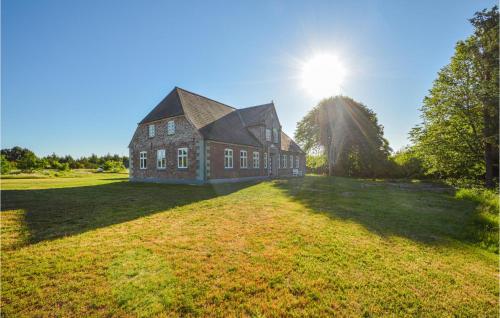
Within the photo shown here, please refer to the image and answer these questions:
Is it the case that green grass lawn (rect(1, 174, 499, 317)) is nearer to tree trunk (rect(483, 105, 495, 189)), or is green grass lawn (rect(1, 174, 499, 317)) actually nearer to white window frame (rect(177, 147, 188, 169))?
white window frame (rect(177, 147, 188, 169))

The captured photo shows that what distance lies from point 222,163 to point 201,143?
2.81 m

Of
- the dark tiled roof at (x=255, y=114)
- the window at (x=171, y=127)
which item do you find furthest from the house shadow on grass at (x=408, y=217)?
the dark tiled roof at (x=255, y=114)

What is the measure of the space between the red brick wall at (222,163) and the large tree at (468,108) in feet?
50.4

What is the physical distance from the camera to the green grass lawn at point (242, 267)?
266 cm

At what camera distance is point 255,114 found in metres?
26.2

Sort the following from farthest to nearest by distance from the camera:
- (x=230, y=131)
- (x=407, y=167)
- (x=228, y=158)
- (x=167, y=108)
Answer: (x=407, y=167) < (x=230, y=131) < (x=167, y=108) < (x=228, y=158)

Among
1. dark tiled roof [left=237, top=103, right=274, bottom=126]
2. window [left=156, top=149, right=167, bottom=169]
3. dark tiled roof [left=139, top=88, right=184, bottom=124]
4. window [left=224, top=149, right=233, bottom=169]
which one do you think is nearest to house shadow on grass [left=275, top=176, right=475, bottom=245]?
window [left=224, top=149, right=233, bottom=169]

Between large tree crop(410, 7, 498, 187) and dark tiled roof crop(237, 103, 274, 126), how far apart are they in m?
15.6

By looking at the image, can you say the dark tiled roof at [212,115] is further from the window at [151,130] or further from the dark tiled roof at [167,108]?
the window at [151,130]

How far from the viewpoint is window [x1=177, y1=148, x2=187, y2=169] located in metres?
18.4

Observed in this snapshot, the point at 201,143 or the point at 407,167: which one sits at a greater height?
the point at 201,143

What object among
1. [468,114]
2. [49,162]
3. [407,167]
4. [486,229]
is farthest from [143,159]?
[49,162]

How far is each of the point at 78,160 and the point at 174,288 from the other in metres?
77.4

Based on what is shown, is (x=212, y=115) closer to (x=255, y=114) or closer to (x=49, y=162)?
(x=255, y=114)
